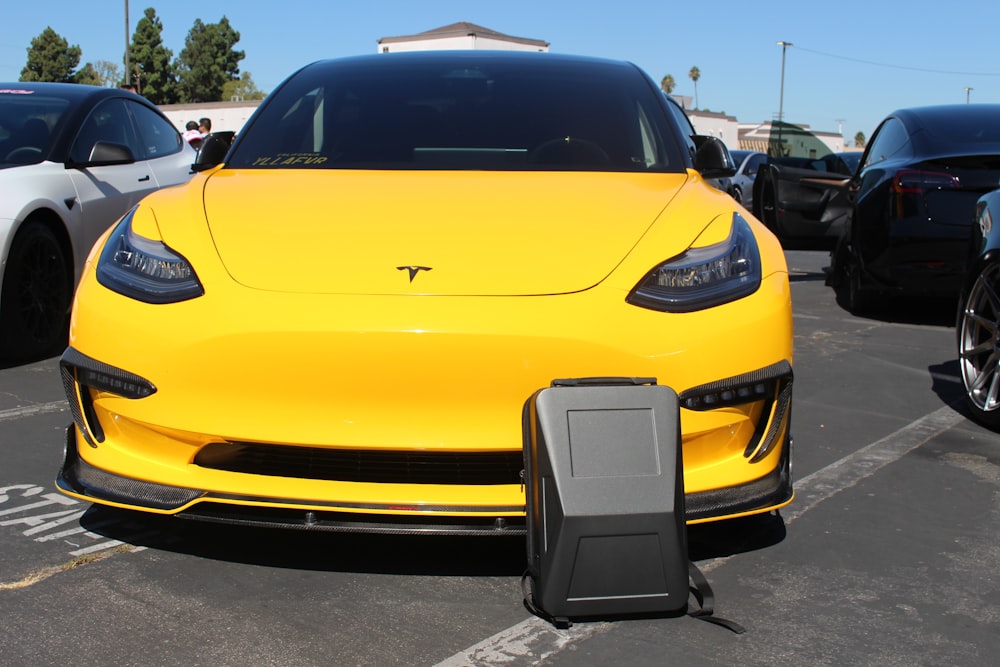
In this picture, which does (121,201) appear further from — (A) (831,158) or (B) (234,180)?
(A) (831,158)

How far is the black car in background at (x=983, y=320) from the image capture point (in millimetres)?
4922

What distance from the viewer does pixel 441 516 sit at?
2727 mm

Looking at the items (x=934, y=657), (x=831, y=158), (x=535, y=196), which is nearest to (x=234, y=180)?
(x=535, y=196)

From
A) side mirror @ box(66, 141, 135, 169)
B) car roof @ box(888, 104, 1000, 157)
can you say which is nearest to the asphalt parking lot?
side mirror @ box(66, 141, 135, 169)

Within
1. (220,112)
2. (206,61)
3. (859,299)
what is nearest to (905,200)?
(859,299)

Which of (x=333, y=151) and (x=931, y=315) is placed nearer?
(x=333, y=151)

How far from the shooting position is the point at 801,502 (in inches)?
148

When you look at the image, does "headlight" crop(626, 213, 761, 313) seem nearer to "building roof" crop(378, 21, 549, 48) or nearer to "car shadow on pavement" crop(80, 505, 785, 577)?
"car shadow on pavement" crop(80, 505, 785, 577)

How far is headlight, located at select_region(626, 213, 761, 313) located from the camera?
289cm

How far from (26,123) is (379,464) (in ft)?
15.9

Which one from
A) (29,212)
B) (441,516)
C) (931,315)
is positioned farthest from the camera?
(931,315)

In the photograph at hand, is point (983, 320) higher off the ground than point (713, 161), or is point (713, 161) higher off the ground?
point (713, 161)

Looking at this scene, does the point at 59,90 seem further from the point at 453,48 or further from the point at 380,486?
the point at 380,486

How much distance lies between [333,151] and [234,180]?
1.62 feet
